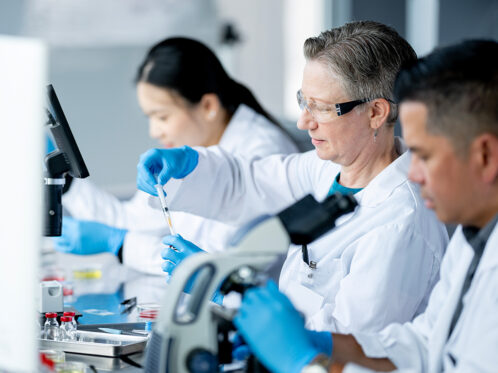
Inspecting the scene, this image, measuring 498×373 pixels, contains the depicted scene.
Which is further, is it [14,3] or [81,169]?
[14,3]

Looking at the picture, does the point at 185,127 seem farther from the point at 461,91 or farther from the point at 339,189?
the point at 461,91

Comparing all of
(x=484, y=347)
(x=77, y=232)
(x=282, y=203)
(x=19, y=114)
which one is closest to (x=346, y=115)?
(x=282, y=203)

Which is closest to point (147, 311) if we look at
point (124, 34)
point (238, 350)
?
point (238, 350)

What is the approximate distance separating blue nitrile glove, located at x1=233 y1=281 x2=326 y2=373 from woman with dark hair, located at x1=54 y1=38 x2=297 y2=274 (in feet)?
4.62

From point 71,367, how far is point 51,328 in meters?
0.31

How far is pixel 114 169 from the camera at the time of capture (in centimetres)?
467

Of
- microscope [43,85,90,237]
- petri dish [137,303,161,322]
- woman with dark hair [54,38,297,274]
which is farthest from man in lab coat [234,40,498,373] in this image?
woman with dark hair [54,38,297,274]

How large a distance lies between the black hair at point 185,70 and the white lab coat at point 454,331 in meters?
1.63

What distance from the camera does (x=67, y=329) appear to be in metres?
1.74

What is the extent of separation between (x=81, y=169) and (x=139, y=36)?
298cm

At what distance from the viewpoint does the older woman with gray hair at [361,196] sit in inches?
69.2

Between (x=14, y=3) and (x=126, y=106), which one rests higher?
(x=14, y=3)

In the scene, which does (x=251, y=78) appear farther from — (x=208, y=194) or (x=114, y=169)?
(x=208, y=194)

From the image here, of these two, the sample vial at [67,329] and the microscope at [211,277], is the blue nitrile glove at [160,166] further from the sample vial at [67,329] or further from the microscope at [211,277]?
the microscope at [211,277]
